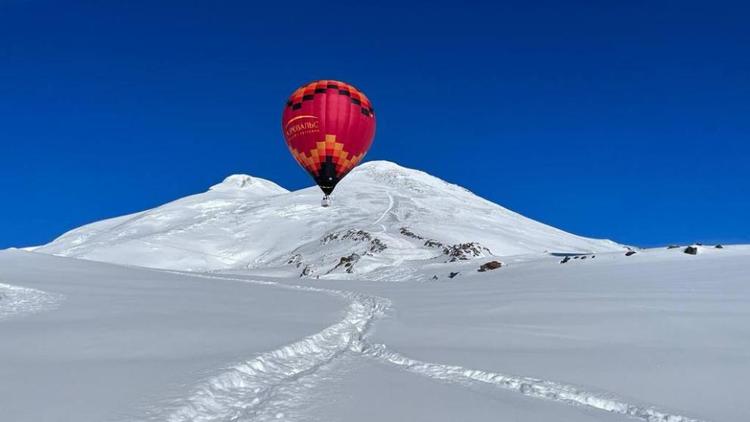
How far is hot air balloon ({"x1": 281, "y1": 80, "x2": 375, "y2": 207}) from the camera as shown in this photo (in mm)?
31844

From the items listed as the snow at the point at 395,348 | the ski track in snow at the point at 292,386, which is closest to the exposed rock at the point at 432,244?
the snow at the point at 395,348

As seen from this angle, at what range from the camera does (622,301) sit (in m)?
14.8

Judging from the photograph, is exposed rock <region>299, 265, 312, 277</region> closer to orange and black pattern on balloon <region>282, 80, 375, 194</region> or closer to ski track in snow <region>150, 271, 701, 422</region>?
orange and black pattern on balloon <region>282, 80, 375, 194</region>

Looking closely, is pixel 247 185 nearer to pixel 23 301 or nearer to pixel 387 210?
pixel 387 210

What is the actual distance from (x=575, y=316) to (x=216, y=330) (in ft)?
26.4

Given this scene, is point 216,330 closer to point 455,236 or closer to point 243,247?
point 455,236

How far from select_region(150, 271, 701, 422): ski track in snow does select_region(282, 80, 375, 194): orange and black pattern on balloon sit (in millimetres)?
22907

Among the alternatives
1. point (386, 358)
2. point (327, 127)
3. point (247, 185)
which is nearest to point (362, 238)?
point (327, 127)

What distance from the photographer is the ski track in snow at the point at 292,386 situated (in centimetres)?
603

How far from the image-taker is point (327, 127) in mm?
31828

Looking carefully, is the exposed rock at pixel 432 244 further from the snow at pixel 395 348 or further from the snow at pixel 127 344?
the snow at pixel 127 344

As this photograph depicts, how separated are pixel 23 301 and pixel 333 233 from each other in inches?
2318

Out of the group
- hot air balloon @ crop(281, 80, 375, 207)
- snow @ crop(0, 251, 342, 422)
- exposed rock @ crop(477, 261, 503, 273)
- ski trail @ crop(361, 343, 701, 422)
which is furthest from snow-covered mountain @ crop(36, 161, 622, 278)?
ski trail @ crop(361, 343, 701, 422)

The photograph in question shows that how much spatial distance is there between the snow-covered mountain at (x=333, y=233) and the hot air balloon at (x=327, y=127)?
10921mm
